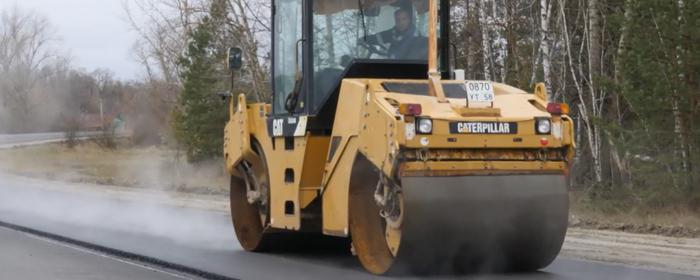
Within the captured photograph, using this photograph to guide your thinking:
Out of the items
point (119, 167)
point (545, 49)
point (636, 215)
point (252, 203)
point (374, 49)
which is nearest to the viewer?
point (374, 49)

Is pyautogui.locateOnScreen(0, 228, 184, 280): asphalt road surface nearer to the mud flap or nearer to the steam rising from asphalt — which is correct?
the steam rising from asphalt

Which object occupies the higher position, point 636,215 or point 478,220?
point 478,220

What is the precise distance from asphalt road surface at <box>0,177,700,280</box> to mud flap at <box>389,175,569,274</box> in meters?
0.32

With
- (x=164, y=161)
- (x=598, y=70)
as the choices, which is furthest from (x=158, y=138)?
(x=598, y=70)

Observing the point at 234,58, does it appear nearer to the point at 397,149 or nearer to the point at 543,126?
the point at 397,149

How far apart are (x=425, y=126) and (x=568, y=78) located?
646 inches

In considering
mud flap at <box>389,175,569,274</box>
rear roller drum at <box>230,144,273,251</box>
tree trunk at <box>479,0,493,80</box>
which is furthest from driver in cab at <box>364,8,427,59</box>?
tree trunk at <box>479,0,493,80</box>

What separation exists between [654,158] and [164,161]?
18308mm

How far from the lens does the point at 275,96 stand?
37.5 ft

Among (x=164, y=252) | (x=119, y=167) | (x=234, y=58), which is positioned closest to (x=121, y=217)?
(x=164, y=252)

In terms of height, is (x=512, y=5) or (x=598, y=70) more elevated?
(x=512, y=5)

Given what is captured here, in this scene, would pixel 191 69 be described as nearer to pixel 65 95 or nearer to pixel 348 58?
pixel 65 95

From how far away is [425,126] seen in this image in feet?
28.1

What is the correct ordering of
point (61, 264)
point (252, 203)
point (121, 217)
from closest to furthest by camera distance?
point (61, 264)
point (252, 203)
point (121, 217)
